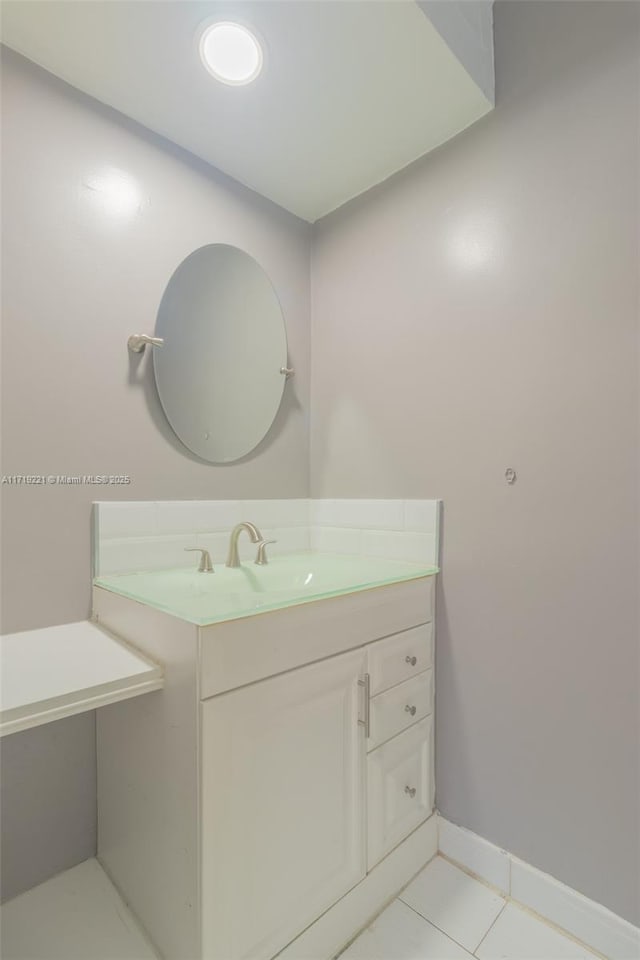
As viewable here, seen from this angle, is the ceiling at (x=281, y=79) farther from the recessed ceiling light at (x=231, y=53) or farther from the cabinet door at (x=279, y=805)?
the cabinet door at (x=279, y=805)

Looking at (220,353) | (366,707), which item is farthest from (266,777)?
(220,353)

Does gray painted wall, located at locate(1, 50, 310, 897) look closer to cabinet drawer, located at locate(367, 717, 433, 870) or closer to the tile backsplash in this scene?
the tile backsplash

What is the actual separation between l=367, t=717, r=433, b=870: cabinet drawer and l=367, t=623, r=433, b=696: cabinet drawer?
16cm

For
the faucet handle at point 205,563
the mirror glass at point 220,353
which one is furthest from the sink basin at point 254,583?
the mirror glass at point 220,353

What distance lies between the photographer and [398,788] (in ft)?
3.84

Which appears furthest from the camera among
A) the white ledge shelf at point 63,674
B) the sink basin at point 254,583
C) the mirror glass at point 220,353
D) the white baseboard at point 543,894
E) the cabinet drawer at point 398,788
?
the mirror glass at point 220,353

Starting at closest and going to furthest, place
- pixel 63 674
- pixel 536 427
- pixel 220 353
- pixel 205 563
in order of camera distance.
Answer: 1. pixel 63 674
2. pixel 536 427
3. pixel 205 563
4. pixel 220 353

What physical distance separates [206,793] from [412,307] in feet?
4.56

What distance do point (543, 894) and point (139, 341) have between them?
178 centimetres

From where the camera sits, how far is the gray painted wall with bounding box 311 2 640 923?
103 cm

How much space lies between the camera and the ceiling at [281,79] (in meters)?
1.02

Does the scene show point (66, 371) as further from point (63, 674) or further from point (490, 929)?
point (490, 929)

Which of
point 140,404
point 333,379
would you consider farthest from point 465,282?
point 140,404

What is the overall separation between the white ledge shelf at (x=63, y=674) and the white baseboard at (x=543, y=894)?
3.33 ft
